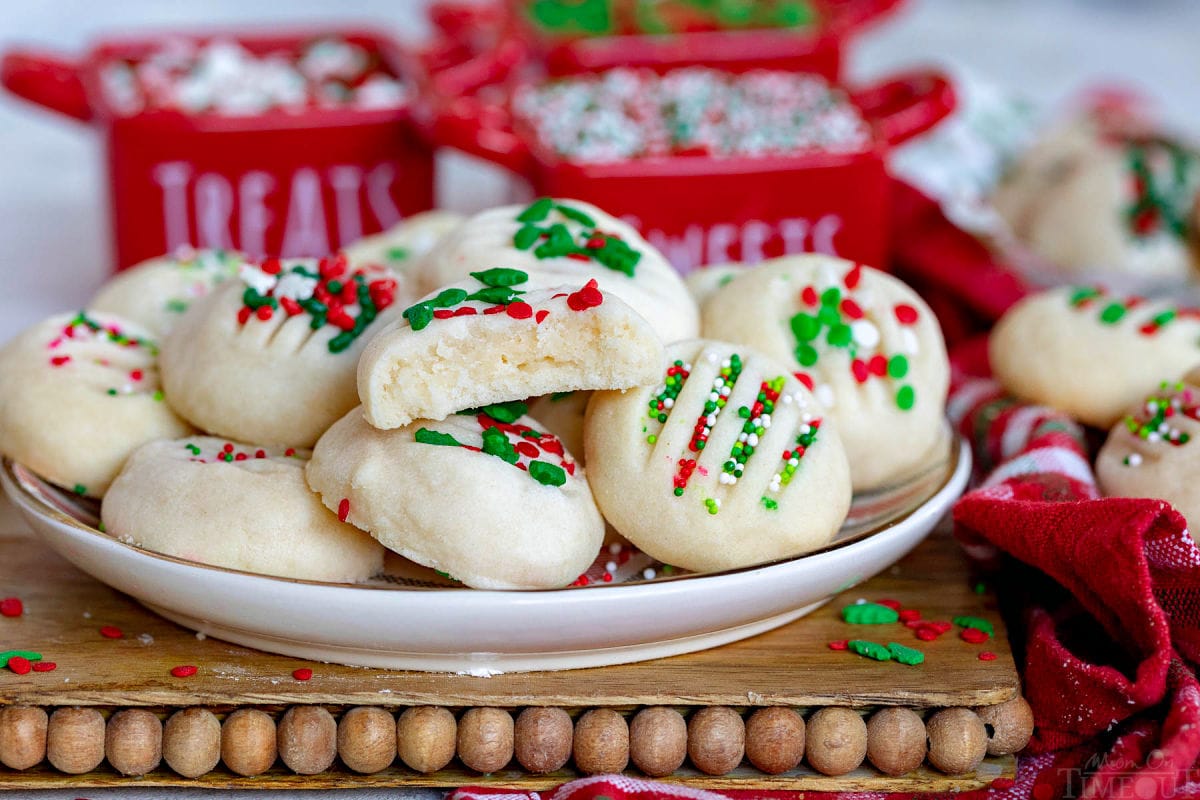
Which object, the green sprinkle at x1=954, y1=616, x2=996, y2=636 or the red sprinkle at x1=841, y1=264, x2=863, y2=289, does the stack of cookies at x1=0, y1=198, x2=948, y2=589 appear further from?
the green sprinkle at x1=954, y1=616, x2=996, y2=636

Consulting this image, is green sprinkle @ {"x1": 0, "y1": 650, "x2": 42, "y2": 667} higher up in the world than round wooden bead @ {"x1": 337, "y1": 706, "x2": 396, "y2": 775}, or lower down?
higher up

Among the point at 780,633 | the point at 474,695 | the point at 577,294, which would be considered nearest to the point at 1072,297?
the point at 780,633

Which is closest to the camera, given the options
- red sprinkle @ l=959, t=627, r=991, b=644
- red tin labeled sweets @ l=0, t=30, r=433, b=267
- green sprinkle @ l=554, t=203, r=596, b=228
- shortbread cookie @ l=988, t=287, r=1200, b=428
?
red sprinkle @ l=959, t=627, r=991, b=644

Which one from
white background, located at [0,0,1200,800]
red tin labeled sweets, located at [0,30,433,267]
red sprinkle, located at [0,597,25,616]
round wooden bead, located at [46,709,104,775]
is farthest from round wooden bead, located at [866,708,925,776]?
white background, located at [0,0,1200,800]

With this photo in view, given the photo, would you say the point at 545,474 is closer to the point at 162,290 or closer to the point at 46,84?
the point at 162,290

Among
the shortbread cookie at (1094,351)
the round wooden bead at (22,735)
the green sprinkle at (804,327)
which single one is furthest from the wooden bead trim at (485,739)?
the shortbread cookie at (1094,351)

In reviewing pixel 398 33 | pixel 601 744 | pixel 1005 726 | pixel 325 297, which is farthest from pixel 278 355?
pixel 398 33
